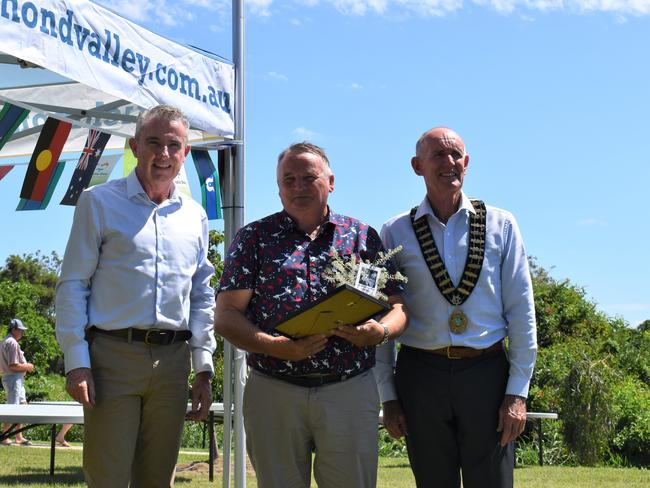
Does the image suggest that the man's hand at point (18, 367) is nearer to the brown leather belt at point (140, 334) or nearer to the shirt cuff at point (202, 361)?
the shirt cuff at point (202, 361)

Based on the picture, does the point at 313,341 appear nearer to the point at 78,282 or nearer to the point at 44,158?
the point at 78,282

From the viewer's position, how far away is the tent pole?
627 cm

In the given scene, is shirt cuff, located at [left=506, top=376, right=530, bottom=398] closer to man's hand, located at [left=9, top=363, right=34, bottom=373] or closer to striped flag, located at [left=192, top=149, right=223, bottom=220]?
striped flag, located at [left=192, top=149, right=223, bottom=220]

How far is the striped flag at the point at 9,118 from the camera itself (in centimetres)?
579

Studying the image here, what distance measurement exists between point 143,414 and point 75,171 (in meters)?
3.60

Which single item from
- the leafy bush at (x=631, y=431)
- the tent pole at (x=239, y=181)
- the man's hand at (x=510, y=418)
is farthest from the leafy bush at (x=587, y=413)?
the man's hand at (x=510, y=418)

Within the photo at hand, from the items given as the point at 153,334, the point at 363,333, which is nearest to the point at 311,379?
the point at 363,333

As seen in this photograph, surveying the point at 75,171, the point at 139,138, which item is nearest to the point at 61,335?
the point at 139,138

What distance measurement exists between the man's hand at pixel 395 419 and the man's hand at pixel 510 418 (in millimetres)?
437

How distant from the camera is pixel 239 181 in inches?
255

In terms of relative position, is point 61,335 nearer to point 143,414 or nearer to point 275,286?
point 143,414

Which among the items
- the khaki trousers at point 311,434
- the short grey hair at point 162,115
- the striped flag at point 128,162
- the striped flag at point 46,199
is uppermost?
the striped flag at point 128,162

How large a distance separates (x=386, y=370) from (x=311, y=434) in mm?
572

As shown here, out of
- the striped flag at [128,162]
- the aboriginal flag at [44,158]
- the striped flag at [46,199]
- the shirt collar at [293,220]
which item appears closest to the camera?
the shirt collar at [293,220]
